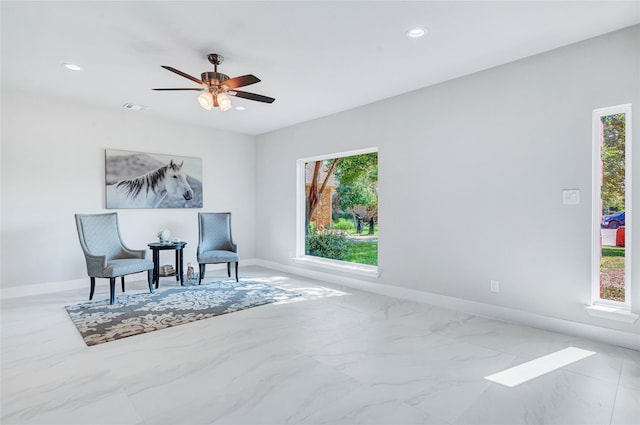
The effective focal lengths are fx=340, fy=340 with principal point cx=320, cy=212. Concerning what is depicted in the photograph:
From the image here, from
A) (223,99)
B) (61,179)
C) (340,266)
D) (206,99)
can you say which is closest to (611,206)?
(340,266)

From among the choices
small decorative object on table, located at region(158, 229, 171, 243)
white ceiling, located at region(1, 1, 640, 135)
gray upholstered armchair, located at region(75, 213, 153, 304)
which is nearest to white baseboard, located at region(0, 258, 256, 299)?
gray upholstered armchair, located at region(75, 213, 153, 304)

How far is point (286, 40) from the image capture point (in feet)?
9.47

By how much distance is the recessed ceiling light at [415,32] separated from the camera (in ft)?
8.88

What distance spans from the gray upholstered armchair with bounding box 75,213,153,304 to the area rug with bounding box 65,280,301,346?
0.92 feet

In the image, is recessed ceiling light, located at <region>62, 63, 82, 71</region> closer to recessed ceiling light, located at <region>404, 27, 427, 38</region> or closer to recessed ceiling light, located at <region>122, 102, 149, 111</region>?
recessed ceiling light, located at <region>122, 102, 149, 111</region>

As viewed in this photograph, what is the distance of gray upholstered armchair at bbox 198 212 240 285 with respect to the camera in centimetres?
506

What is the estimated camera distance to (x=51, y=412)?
6.23 ft

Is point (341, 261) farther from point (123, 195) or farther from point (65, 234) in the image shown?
point (65, 234)

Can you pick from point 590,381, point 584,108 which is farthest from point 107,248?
point 584,108

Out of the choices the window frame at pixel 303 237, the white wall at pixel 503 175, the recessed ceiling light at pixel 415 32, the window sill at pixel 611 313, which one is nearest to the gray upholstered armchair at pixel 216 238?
the window frame at pixel 303 237

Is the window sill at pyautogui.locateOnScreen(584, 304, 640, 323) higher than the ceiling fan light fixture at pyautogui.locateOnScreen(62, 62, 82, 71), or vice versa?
the ceiling fan light fixture at pyautogui.locateOnScreen(62, 62, 82, 71)

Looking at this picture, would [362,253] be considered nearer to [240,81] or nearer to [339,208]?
[339,208]

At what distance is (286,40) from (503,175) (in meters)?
2.44

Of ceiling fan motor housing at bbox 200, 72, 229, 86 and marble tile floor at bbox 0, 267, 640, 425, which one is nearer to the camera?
marble tile floor at bbox 0, 267, 640, 425
